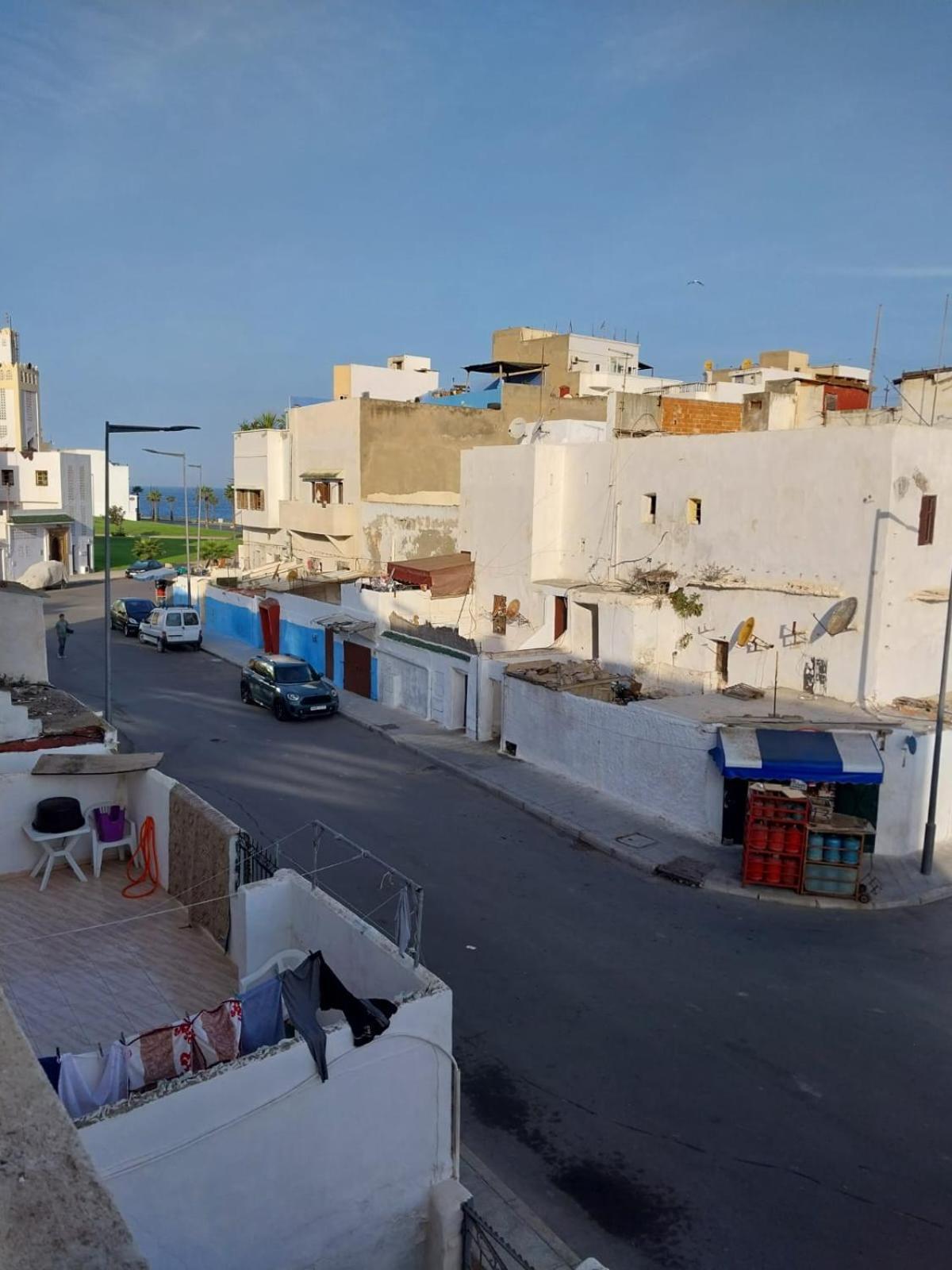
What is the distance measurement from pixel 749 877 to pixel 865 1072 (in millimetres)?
4935

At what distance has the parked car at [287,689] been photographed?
25.5 meters

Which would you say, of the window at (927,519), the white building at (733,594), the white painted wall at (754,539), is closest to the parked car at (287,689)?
the white building at (733,594)

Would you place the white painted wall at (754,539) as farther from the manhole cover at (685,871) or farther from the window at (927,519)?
the manhole cover at (685,871)

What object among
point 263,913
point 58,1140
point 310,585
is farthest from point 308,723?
point 58,1140

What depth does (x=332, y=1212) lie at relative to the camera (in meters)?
6.09

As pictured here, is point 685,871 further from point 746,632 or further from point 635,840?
Result: point 746,632

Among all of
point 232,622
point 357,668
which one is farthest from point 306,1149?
point 232,622

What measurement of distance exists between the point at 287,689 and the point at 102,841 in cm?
1559

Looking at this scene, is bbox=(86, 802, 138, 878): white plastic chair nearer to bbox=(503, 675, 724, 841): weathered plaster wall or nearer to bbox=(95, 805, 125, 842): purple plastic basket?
bbox=(95, 805, 125, 842): purple plastic basket

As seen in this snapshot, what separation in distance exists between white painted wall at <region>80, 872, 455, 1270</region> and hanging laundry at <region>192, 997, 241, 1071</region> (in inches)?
24.7

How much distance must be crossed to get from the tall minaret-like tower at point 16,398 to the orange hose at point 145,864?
2268 inches

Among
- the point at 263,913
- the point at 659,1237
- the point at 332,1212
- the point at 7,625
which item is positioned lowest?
the point at 659,1237

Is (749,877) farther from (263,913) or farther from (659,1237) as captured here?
(263,913)

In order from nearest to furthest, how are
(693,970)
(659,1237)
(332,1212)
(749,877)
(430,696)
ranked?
(332,1212)
(659,1237)
(693,970)
(749,877)
(430,696)
